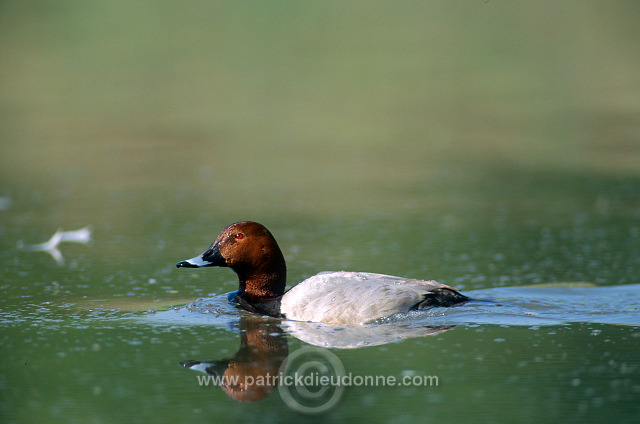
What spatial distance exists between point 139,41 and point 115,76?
13.7 feet

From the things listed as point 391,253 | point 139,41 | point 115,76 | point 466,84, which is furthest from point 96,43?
point 391,253

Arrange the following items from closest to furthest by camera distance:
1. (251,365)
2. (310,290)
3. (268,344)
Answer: (251,365), (268,344), (310,290)

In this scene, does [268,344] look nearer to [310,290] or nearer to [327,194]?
[310,290]

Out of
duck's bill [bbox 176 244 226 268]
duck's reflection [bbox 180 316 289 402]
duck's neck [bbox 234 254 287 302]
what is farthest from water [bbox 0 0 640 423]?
duck's bill [bbox 176 244 226 268]

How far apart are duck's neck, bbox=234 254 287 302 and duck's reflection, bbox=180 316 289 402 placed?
0.84 meters

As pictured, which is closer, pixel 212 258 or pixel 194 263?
pixel 194 263

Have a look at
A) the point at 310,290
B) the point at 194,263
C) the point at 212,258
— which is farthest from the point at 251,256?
the point at 310,290

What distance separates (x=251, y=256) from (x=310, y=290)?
90cm

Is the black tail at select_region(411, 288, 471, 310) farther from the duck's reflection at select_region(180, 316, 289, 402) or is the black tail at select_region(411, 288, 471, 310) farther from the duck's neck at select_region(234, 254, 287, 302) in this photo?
the duck's neck at select_region(234, 254, 287, 302)

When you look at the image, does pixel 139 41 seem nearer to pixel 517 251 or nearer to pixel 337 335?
pixel 517 251

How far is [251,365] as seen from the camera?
7.71 m

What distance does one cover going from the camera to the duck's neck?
32.2 ft

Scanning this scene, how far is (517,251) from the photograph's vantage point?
41.8ft

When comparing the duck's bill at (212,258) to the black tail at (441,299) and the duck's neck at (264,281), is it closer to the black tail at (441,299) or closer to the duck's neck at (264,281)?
the duck's neck at (264,281)
